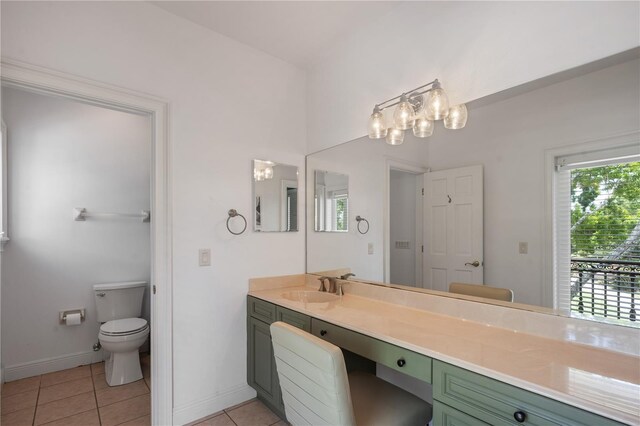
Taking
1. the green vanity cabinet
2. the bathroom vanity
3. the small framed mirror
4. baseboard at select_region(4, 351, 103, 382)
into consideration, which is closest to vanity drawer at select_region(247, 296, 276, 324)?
the green vanity cabinet

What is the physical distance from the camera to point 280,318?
1990mm

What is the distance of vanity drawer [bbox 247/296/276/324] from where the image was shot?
6.76ft

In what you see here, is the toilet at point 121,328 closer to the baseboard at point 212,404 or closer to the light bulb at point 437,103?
the baseboard at point 212,404

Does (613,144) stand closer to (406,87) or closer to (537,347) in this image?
(537,347)

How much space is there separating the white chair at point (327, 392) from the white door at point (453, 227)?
65 centimetres

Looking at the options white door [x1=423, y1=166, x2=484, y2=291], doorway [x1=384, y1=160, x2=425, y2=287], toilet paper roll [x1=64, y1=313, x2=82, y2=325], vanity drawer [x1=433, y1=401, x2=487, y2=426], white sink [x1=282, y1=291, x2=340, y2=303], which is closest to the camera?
vanity drawer [x1=433, y1=401, x2=487, y2=426]

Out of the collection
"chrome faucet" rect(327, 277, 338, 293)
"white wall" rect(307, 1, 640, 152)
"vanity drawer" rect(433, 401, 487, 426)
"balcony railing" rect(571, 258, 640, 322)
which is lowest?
"vanity drawer" rect(433, 401, 487, 426)

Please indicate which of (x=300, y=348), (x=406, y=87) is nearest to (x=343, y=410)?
(x=300, y=348)

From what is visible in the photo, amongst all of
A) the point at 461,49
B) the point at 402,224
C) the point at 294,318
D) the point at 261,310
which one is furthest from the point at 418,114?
the point at 261,310

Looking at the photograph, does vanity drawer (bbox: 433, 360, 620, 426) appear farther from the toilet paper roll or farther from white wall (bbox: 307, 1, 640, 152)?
the toilet paper roll

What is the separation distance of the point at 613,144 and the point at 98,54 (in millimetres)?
2521

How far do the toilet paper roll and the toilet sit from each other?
15cm

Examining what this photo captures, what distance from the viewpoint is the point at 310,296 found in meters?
2.31

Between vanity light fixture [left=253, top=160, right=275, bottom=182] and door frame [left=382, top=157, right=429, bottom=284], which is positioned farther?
vanity light fixture [left=253, top=160, right=275, bottom=182]
